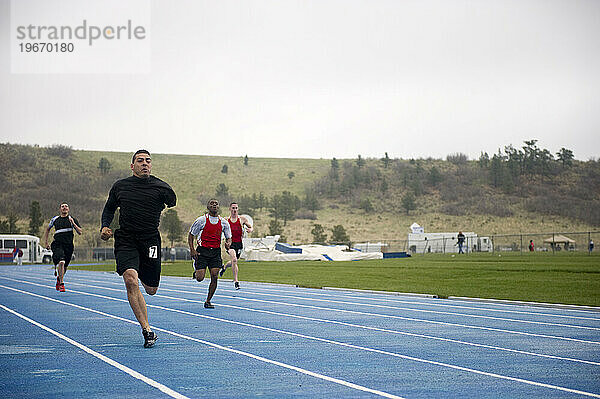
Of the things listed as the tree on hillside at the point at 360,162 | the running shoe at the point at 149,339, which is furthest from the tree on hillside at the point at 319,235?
the running shoe at the point at 149,339

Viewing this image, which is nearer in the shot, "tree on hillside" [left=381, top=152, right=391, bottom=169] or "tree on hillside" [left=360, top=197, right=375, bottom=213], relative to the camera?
"tree on hillside" [left=360, top=197, right=375, bottom=213]

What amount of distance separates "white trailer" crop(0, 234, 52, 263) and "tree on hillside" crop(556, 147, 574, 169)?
8575cm

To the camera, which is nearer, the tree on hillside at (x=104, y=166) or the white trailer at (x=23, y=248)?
the white trailer at (x=23, y=248)

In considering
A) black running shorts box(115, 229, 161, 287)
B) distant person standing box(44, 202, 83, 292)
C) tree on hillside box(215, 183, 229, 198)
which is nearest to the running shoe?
black running shorts box(115, 229, 161, 287)

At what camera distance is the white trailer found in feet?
204

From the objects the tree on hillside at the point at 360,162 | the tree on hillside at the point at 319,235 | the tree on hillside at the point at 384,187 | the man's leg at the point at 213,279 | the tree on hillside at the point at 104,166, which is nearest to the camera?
the man's leg at the point at 213,279

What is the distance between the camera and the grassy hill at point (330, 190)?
96688mm

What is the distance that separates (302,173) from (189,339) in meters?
120

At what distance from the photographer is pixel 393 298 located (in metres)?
17.0

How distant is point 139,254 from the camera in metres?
9.15

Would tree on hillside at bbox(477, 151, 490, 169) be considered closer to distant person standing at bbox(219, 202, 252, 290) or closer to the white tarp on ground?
the white tarp on ground

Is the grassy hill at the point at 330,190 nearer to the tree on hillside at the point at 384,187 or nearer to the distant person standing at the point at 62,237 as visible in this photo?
the tree on hillside at the point at 384,187

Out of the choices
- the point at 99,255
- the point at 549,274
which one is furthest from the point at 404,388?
the point at 99,255

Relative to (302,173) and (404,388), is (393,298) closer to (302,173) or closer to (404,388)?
(404,388)
